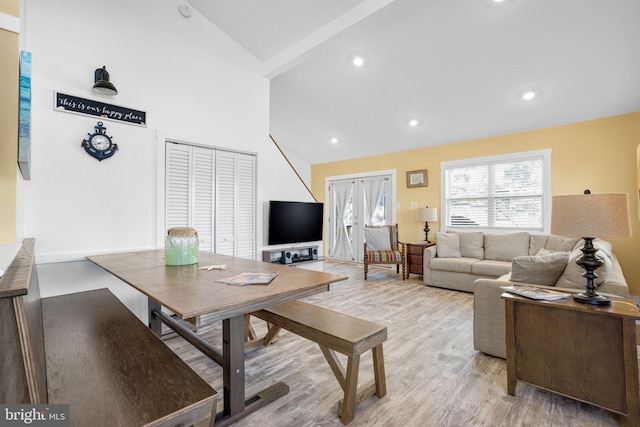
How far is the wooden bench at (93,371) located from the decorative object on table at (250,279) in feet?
1.40

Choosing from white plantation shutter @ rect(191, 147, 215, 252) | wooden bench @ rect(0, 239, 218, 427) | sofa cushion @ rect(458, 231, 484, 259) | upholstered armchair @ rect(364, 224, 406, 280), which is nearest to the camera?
wooden bench @ rect(0, 239, 218, 427)

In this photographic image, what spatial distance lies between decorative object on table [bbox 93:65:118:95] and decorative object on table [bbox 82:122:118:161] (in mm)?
298

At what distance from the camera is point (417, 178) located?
18.7ft

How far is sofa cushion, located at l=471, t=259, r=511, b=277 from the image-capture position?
3.98 meters

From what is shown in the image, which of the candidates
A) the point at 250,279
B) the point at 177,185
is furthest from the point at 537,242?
the point at 177,185

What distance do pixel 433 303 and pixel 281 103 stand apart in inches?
157

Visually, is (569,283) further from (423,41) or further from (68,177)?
(68,177)

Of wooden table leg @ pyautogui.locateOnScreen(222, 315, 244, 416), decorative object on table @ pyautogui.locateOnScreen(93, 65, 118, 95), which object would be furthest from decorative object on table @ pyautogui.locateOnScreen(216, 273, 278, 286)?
decorative object on table @ pyautogui.locateOnScreen(93, 65, 118, 95)

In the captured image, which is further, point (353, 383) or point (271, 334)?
point (271, 334)

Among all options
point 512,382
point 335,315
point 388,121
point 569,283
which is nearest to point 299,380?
point 335,315

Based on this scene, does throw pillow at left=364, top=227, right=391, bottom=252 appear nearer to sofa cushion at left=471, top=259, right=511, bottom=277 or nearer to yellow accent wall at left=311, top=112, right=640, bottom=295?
yellow accent wall at left=311, top=112, right=640, bottom=295

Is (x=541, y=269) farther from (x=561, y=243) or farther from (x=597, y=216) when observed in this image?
(x=561, y=243)

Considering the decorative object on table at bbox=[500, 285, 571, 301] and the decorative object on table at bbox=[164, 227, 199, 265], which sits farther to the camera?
the decorative object on table at bbox=[164, 227, 199, 265]

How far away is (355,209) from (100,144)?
503 cm
